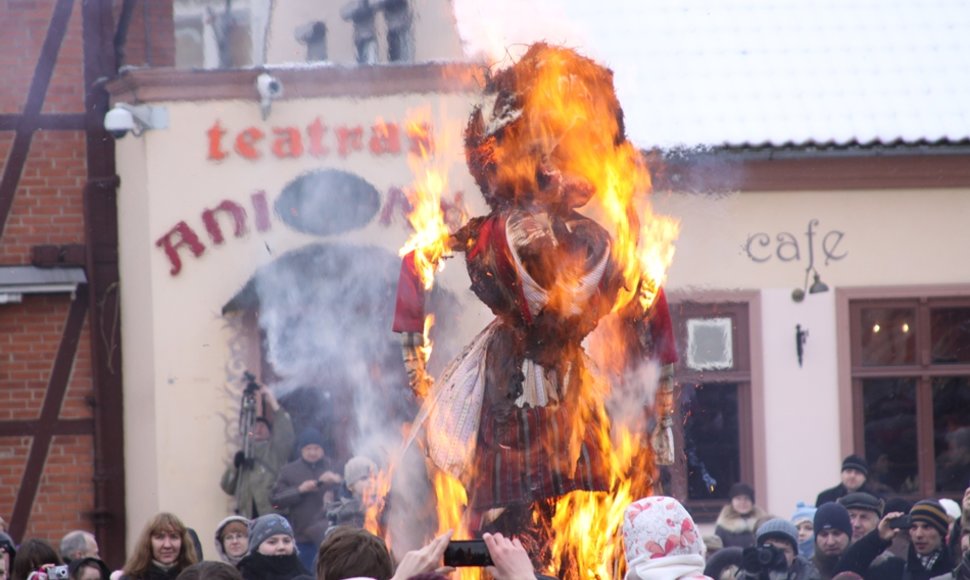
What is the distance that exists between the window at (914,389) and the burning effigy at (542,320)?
609cm

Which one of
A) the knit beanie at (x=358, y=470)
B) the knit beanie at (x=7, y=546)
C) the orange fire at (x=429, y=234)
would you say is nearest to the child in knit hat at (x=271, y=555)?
the knit beanie at (x=358, y=470)

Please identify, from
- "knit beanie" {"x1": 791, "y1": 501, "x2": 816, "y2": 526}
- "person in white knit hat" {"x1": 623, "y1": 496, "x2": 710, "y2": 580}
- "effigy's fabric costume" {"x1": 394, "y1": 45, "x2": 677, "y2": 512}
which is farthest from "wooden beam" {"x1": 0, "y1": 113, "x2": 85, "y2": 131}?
"person in white knit hat" {"x1": 623, "y1": 496, "x2": 710, "y2": 580}

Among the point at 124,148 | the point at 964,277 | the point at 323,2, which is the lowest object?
the point at 964,277

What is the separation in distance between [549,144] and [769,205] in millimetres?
6199

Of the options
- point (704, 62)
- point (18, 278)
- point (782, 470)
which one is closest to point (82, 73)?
point (18, 278)

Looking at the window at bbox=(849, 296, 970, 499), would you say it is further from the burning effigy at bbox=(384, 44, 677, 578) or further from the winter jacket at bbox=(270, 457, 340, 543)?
the burning effigy at bbox=(384, 44, 677, 578)

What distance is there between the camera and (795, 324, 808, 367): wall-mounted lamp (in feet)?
43.1

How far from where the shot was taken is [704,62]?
13648 millimetres

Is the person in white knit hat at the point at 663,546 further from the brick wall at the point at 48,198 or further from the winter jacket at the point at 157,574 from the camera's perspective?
the brick wall at the point at 48,198

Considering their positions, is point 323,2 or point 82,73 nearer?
point 323,2

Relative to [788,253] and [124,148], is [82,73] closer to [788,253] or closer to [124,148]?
[124,148]

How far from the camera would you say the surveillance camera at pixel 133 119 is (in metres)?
12.5

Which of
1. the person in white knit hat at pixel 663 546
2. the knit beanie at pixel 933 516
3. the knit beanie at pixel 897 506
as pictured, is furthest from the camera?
the knit beanie at pixel 897 506

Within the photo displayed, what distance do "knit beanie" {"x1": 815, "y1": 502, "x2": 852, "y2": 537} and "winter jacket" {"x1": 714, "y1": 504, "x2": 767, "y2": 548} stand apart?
153 cm
